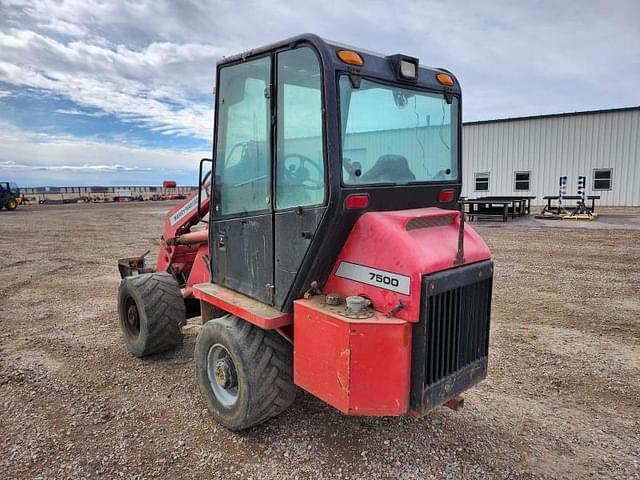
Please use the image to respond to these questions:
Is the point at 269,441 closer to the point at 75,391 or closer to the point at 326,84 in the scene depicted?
the point at 75,391

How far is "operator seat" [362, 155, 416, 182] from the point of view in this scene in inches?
113

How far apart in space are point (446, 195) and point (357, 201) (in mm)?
963

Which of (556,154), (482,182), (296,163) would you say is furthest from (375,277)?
(482,182)

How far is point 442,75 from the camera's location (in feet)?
11.1

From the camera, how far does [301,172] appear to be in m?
2.86

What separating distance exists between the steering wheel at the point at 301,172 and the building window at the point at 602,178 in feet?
78.3

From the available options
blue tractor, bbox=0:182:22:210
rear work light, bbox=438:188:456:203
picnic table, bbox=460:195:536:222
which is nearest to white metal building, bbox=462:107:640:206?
picnic table, bbox=460:195:536:222

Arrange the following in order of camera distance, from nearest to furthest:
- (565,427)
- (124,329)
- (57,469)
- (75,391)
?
(57,469) → (565,427) → (75,391) → (124,329)

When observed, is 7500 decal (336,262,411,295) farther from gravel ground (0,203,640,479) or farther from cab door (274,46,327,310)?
gravel ground (0,203,640,479)

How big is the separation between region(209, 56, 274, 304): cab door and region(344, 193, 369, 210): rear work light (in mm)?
630

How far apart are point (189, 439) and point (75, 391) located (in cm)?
145

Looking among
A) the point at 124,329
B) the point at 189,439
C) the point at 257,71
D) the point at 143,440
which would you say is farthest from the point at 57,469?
the point at 257,71

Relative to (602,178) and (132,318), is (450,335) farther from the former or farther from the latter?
(602,178)

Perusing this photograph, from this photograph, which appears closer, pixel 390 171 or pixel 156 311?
pixel 390 171
